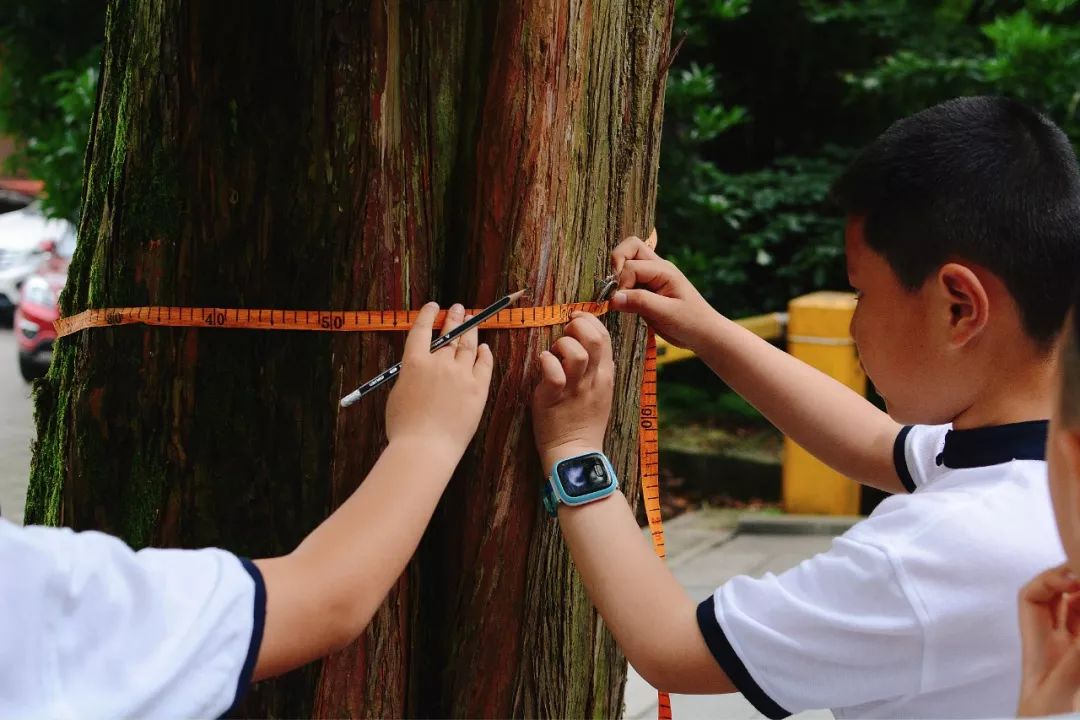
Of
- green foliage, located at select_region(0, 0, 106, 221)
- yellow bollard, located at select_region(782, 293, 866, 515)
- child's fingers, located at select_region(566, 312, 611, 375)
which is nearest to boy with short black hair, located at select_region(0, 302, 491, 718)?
child's fingers, located at select_region(566, 312, 611, 375)

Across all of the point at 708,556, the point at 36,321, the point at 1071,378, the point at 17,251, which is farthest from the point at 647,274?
the point at 17,251

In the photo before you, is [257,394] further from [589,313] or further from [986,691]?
[986,691]

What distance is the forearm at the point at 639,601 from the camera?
1.61m

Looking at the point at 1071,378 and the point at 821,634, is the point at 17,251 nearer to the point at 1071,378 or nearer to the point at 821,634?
the point at 821,634

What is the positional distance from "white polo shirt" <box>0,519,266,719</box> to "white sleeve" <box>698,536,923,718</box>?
639mm

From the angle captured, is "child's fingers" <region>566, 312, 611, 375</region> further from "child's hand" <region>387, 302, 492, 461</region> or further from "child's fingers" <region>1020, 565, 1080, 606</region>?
"child's fingers" <region>1020, 565, 1080, 606</region>

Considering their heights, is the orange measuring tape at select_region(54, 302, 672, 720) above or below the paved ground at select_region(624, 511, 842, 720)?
above

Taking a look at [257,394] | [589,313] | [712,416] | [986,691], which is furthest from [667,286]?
[712,416]

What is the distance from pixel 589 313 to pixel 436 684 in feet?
2.28

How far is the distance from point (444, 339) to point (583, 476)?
304 mm

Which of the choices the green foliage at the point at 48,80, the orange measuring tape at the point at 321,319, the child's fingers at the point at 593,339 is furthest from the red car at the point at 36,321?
the child's fingers at the point at 593,339

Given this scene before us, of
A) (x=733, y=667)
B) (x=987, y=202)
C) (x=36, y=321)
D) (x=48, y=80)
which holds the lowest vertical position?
(x=36, y=321)

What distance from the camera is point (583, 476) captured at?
181 centimetres

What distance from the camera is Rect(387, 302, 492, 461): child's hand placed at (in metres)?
1.67
